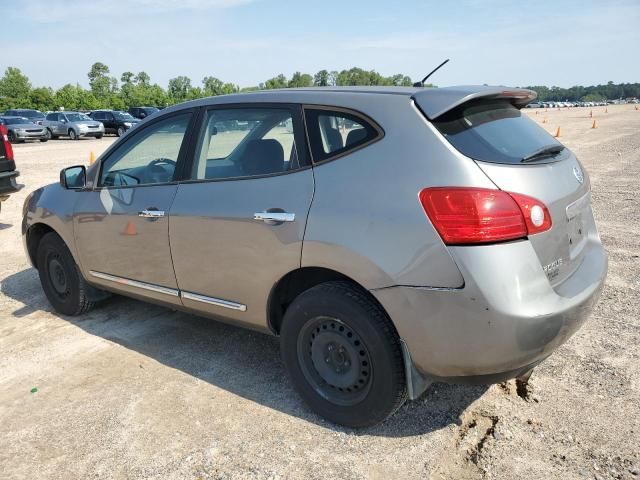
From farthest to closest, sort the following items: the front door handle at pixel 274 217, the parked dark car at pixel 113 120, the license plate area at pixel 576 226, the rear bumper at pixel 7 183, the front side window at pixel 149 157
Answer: the parked dark car at pixel 113 120, the rear bumper at pixel 7 183, the front side window at pixel 149 157, the front door handle at pixel 274 217, the license plate area at pixel 576 226

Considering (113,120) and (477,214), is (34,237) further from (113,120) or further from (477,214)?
(113,120)

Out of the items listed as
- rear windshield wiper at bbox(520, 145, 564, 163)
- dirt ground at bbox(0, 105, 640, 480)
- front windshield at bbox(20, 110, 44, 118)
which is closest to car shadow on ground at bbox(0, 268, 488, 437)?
dirt ground at bbox(0, 105, 640, 480)

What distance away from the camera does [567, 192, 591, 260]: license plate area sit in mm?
2758

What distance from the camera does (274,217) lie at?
2951mm

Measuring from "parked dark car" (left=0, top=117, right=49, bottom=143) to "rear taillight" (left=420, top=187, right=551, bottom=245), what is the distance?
1192 inches

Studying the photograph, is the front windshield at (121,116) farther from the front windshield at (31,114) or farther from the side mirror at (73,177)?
the side mirror at (73,177)

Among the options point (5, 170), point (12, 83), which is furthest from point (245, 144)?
point (12, 83)

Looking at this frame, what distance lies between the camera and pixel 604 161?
14008mm

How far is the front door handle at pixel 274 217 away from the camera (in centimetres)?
289

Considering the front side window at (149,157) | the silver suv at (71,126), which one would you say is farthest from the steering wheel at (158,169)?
the silver suv at (71,126)

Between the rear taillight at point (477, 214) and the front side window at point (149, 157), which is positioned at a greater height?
the front side window at point (149, 157)

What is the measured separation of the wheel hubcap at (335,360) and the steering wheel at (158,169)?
1.56 m

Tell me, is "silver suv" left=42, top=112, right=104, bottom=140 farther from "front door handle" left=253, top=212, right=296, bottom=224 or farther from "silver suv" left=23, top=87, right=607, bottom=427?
"front door handle" left=253, top=212, right=296, bottom=224

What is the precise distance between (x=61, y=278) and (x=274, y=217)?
8.92 ft
